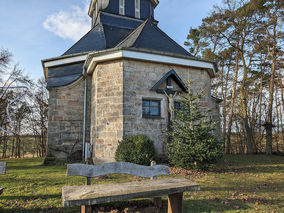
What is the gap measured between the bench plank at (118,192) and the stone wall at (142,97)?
5.02 meters

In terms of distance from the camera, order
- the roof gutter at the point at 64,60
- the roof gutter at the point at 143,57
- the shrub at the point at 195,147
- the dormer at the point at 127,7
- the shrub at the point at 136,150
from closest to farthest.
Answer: the shrub at the point at 195,147 → the shrub at the point at 136,150 → the roof gutter at the point at 143,57 → the roof gutter at the point at 64,60 → the dormer at the point at 127,7

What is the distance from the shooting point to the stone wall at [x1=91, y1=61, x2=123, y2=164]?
811 cm

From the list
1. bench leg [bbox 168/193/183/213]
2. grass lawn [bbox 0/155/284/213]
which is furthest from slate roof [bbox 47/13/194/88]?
bench leg [bbox 168/193/183/213]

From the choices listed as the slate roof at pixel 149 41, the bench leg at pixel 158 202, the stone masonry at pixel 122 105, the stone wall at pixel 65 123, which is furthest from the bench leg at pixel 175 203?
the stone wall at pixel 65 123

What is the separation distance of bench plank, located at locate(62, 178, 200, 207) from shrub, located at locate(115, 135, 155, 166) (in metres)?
3.75

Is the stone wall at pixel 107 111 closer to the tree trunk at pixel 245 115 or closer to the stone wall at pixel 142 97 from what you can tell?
the stone wall at pixel 142 97

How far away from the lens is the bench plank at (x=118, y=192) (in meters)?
2.40

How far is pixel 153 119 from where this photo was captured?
28.3 ft

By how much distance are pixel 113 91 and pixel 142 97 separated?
50.0 inches

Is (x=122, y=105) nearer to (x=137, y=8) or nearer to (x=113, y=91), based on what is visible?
(x=113, y=91)

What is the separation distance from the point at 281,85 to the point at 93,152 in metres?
14.6

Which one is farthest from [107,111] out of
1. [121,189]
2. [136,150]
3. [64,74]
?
[121,189]

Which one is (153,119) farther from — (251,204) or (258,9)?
(258,9)

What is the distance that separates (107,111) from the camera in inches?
333
